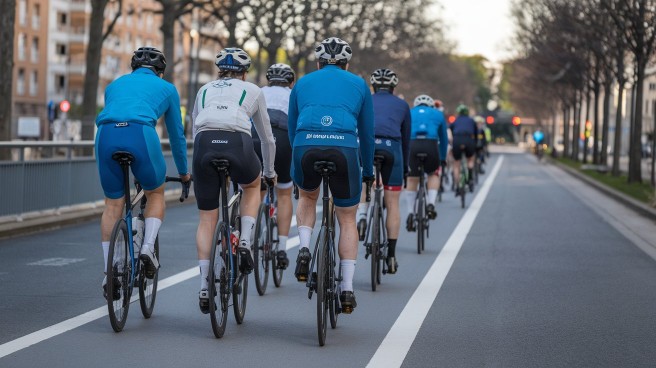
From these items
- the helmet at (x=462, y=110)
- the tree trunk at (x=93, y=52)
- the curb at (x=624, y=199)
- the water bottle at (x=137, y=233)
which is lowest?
the curb at (x=624, y=199)

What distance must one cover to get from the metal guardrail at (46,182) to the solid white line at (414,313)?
5.61 meters

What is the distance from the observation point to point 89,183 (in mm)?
21828

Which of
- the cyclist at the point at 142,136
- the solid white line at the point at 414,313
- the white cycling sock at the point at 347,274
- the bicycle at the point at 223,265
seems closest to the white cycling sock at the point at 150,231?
the cyclist at the point at 142,136

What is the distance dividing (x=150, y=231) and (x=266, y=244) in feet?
7.38

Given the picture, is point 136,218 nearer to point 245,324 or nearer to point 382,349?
point 245,324

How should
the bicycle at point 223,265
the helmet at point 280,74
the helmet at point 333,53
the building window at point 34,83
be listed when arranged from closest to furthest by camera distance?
the bicycle at point 223,265
the helmet at point 333,53
the helmet at point 280,74
the building window at point 34,83

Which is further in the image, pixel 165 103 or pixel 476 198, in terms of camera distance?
pixel 476 198

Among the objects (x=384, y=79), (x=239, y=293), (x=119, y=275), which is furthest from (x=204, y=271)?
(x=384, y=79)

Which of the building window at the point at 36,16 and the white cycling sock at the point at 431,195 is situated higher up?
the building window at the point at 36,16

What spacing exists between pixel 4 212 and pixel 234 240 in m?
9.27

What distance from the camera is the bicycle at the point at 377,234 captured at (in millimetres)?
12055

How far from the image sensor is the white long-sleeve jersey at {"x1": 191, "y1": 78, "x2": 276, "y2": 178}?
9086 millimetres

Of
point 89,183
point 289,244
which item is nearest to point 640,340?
point 289,244

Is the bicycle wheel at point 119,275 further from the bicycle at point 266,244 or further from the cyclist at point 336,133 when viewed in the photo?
the bicycle at point 266,244
